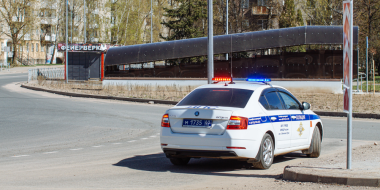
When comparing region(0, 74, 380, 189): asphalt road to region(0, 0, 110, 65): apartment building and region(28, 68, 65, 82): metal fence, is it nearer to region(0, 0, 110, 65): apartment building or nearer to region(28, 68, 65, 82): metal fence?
region(28, 68, 65, 82): metal fence

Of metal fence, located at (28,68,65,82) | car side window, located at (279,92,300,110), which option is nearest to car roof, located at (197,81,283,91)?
car side window, located at (279,92,300,110)

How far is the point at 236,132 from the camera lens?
745cm

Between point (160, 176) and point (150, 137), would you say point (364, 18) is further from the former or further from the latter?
point (160, 176)

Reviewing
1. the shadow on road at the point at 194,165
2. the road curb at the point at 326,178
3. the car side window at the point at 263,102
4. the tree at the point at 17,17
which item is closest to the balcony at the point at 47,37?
the tree at the point at 17,17

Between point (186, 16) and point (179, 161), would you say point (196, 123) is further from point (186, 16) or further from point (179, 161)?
point (186, 16)

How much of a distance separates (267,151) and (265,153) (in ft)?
0.25

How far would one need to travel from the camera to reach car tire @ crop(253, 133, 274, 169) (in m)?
7.82

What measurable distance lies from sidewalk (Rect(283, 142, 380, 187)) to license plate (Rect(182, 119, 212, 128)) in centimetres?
145

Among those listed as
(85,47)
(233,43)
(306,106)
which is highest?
(85,47)

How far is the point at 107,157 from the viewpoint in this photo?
31.2 feet

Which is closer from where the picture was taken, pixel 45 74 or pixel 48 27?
pixel 45 74

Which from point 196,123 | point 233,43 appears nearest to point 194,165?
point 196,123

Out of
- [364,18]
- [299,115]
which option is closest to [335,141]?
[299,115]

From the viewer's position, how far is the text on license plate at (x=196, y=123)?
7.60 metres
